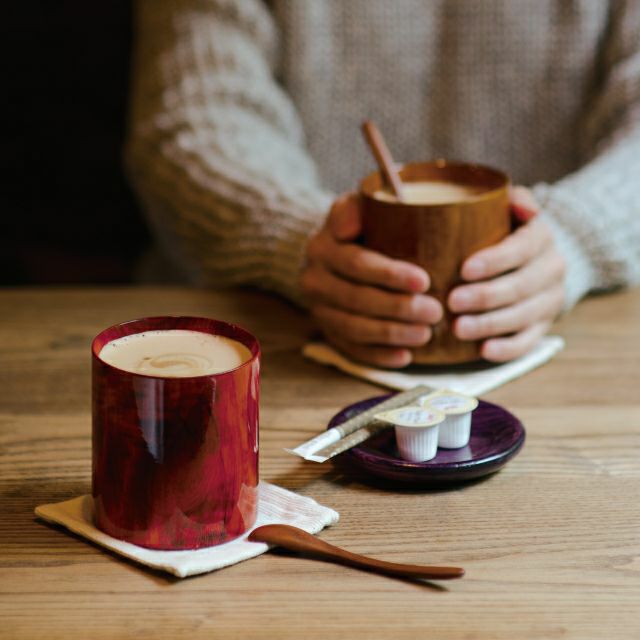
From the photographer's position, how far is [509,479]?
2.19ft

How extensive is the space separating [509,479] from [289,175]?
2.31 ft

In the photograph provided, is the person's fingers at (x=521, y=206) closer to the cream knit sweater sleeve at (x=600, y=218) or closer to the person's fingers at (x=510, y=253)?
the person's fingers at (x=510, y=253)

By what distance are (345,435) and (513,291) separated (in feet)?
0.95

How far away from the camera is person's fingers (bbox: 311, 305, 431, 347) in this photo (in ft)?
2.77

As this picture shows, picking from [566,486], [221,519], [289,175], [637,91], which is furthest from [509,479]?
[637,91]

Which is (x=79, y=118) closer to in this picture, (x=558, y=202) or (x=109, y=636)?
(x=558, y=202)

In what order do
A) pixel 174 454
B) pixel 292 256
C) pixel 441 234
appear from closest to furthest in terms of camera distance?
pixel 174 454
pixel 441 234
pixel 292 256

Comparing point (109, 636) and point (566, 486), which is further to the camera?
point (566, 486)

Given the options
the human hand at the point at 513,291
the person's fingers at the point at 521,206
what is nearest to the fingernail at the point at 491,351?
the human hand at the point at 513,291

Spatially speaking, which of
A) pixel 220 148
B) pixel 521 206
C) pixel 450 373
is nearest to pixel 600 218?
pixel 521 206

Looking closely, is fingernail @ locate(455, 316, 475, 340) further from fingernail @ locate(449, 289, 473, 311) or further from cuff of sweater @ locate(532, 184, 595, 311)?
cuff of sweater @ locate(532, 184, 595, 311)

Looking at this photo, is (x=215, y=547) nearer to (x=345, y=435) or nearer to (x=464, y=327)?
(x=345, y=435)

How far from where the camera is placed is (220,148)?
125 cm

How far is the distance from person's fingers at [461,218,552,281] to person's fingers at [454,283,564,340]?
0.12 ft
